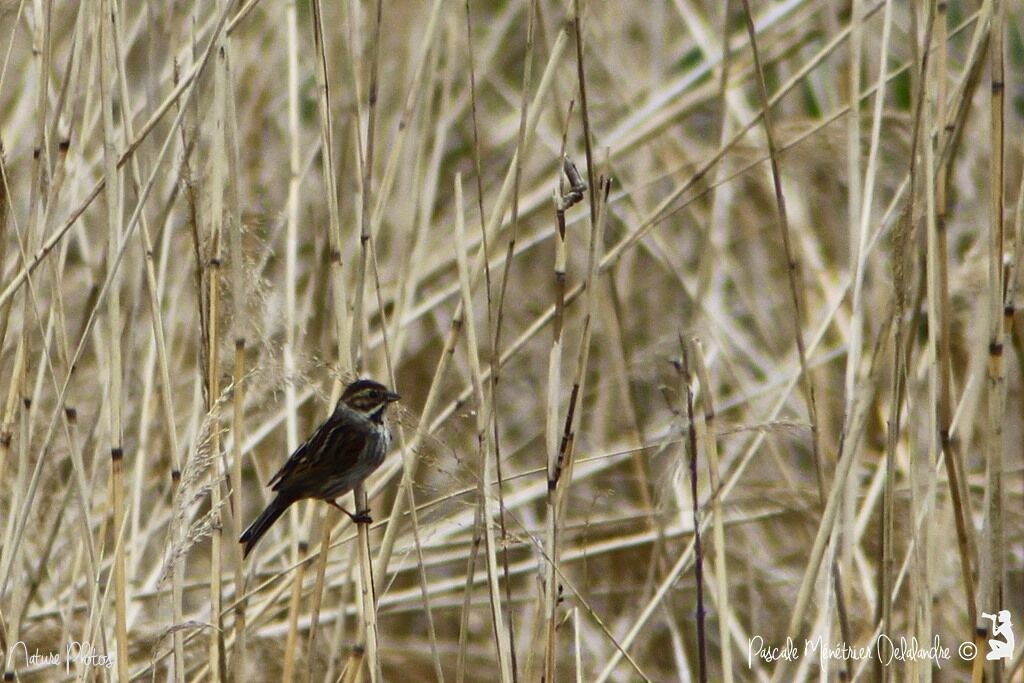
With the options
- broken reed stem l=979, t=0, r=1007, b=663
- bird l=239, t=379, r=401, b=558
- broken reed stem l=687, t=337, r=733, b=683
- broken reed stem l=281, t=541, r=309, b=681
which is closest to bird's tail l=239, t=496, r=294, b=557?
bird l=239, t=379, r=401, b=558

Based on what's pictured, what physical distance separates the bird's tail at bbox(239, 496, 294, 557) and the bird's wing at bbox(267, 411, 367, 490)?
4 centimetres

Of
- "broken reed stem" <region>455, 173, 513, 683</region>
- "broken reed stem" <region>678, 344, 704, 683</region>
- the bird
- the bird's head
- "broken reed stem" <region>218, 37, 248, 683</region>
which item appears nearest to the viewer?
"broken reed stem" <region>678, 344, 704, 683</region>

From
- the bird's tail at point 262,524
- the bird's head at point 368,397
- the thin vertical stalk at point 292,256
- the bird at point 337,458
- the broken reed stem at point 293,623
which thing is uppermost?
the thin vertical stalk at point 292,256

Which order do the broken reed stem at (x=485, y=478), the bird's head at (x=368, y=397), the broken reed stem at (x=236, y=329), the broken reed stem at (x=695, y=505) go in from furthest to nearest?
the bird's head at (x=368, y=397) → the broken reed stem at (x=236, y=329) → the broken reed stem at (x=485, y=478) → the broken reed stem at (x=695, y=505)

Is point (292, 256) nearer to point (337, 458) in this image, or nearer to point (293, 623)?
point (337, 458)

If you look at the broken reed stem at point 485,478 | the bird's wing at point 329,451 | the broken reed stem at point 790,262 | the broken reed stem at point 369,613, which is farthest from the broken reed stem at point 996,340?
the bird's wing at point 329,451

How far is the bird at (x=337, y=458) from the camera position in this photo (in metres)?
2.74

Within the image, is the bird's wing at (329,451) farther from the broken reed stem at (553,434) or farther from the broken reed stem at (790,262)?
the broken reed stem at (790,262)

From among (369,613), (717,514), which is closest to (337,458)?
(369,613)

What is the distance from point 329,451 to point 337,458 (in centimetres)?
5

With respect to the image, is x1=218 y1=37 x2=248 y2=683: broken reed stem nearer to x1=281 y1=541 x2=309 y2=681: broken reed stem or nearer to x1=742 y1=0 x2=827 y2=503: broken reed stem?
x1=281 y1=541 x2=309 y2=681: broken reed stem

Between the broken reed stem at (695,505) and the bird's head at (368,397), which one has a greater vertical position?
the bird's head at (368,397)

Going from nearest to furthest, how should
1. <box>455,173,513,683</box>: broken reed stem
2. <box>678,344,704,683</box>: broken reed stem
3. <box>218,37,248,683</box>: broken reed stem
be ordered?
<box>678,344,704,683</box>: broken reed stem → <box>455,173,513,683</box>: broken reed stem → <box>218,37,248,683</box>: broken reed stem

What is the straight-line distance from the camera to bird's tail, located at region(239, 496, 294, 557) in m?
2.71
